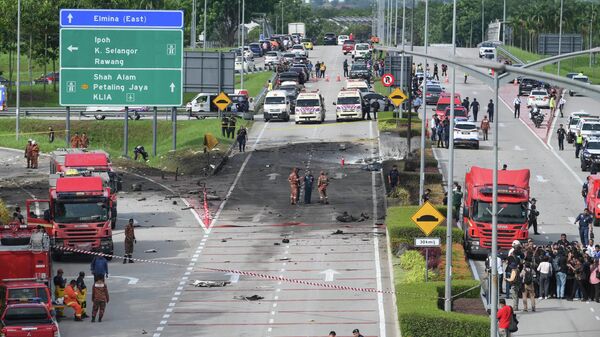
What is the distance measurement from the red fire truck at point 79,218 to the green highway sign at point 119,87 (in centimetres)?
2487

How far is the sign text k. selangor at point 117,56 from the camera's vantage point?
73.8 metres

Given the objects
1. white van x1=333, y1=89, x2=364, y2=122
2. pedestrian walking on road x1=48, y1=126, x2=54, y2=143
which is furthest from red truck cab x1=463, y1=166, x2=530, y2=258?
pedestrian walking on road x1=48, y1=126, x2=54, y2=143

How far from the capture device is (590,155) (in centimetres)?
7112

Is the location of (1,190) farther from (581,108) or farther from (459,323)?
(581,108)

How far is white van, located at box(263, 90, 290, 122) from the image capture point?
93312 mm

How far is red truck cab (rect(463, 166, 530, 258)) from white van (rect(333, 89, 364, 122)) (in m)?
41.9

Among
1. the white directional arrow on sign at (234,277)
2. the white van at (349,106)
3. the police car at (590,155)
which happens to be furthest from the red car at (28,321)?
the white van at (349,106)

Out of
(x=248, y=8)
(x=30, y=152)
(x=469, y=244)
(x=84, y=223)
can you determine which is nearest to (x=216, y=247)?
(x=84, y=223)

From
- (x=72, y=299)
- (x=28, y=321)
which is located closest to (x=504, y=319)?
(x=28, y=321)

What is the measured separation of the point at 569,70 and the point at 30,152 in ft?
295

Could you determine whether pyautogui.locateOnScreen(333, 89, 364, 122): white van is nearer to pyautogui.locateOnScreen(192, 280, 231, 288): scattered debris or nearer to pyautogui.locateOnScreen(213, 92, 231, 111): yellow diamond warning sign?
pyautogui.locateOnScreen(213, 92, 231, 111): yellow diamond warning sign

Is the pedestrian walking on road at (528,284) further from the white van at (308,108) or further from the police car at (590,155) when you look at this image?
the white van at (308,108)

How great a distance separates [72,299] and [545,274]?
564 inches

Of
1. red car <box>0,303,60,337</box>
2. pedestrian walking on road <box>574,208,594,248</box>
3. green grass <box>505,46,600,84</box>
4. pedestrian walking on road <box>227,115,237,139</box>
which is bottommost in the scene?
red car <box>0,303,60,337</box>
